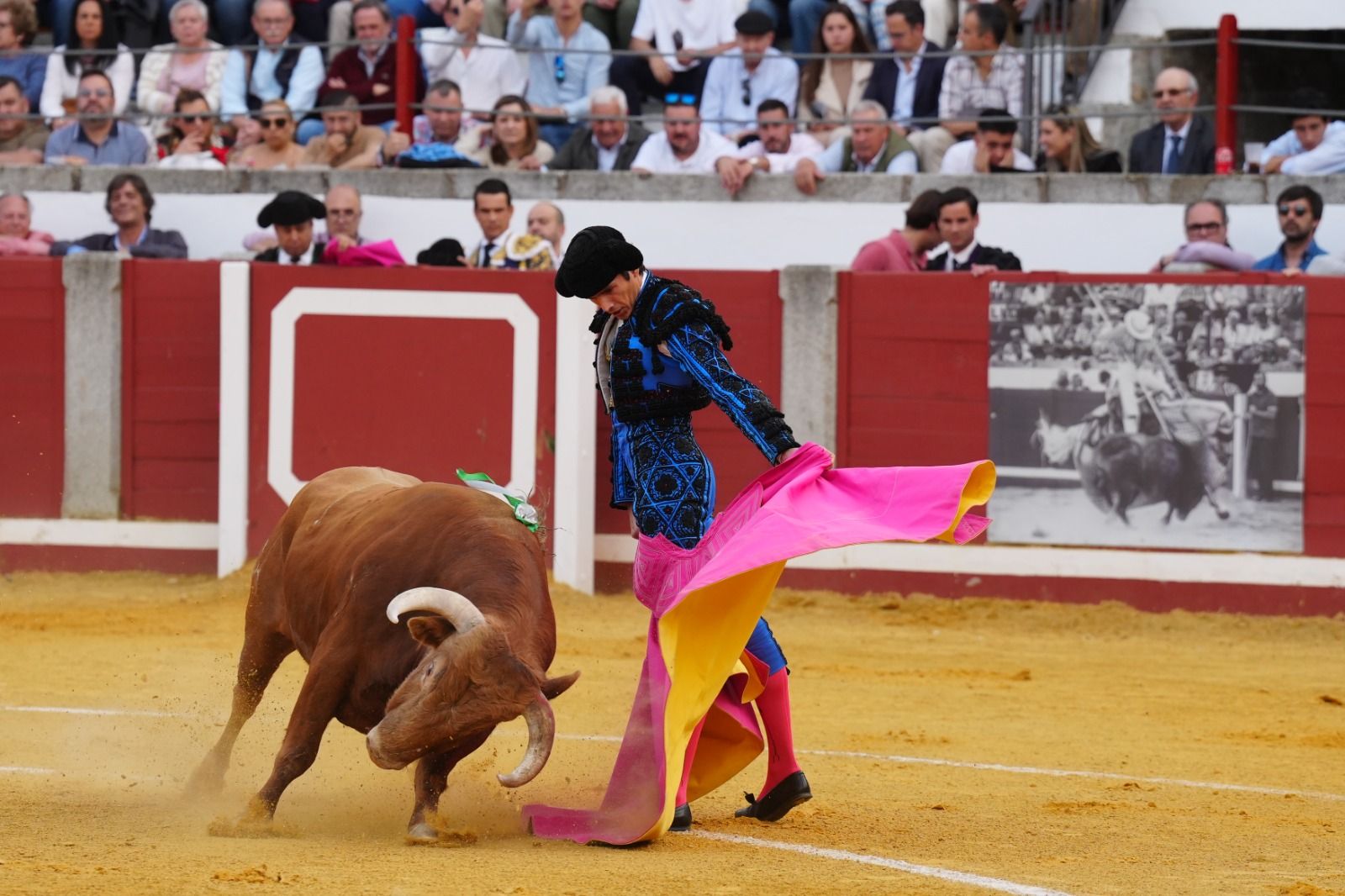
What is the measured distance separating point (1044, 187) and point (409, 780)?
17.1 ft

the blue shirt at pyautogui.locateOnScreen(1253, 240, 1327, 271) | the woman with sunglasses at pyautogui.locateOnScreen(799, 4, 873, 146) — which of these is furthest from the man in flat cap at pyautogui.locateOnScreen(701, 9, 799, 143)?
the blue shirt at pyautogui.locateOnScreen(1253, 240, 1327, 271)

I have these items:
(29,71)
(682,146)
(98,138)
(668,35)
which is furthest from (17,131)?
(682,146)

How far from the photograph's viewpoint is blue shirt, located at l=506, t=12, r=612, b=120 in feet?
33.1

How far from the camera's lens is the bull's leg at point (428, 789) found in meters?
3.89

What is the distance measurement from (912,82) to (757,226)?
1.04m

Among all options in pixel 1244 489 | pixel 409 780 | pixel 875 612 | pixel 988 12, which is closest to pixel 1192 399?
pixel 1244 489

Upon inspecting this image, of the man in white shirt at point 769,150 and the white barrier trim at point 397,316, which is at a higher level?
the man in white shirt at point 769,150

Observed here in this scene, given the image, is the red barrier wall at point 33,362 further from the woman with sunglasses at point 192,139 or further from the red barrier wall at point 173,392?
the woman with sunglasses at point 192,139

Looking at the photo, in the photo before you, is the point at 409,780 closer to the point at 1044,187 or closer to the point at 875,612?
the point at 875,612

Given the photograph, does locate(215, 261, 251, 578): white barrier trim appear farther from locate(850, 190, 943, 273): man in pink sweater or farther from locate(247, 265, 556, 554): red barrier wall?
locate(850, 190, 943, 273): man in pink sweater

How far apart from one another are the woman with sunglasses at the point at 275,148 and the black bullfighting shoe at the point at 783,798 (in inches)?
255

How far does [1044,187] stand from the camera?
9.03 metres

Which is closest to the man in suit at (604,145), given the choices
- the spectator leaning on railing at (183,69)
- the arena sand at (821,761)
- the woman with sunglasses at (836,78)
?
the woman with sunglasses at (836,78)

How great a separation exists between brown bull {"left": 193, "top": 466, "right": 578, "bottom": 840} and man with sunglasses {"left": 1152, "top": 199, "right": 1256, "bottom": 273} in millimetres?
4542
